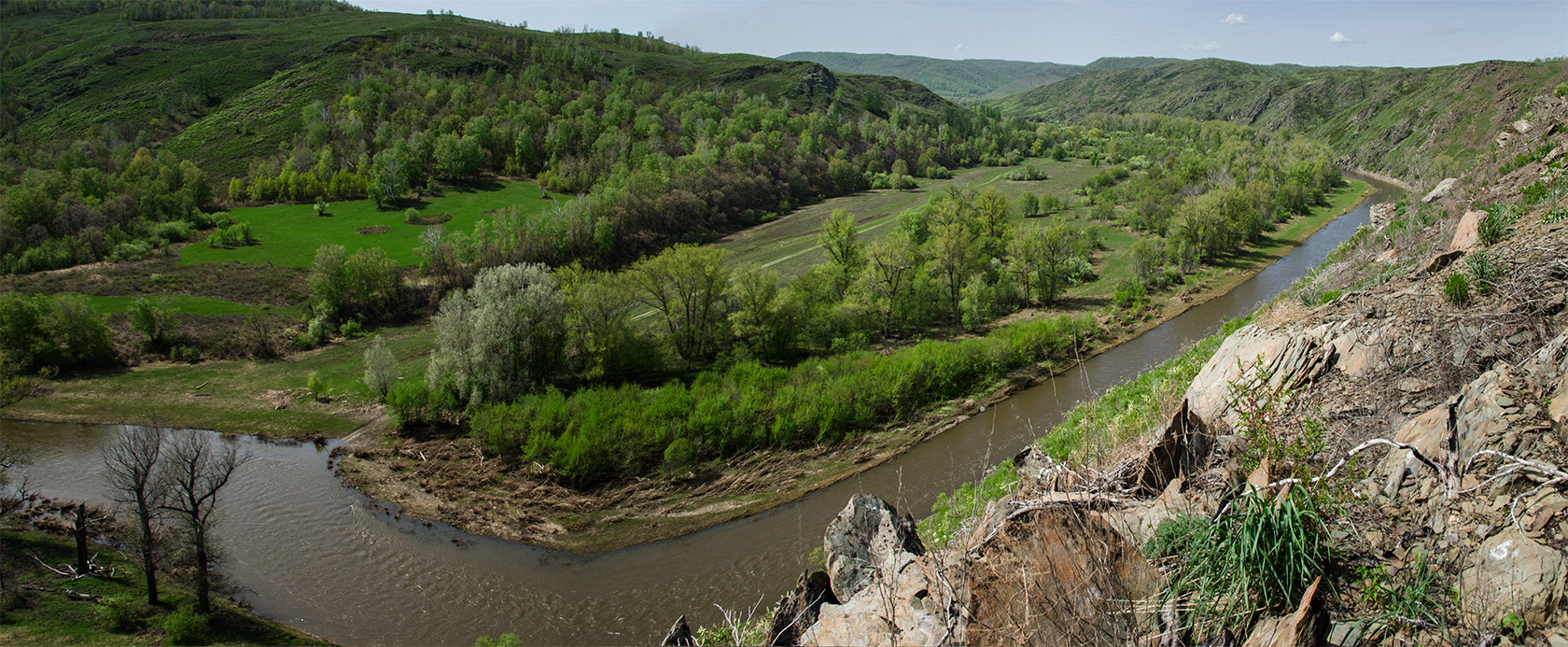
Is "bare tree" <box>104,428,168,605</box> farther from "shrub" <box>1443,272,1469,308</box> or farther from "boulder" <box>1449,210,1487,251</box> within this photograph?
"boulder" <box>1449,210,1487,251</box>

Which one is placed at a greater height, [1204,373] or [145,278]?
[1204,373]

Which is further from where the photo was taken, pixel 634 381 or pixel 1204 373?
pixel 634 381

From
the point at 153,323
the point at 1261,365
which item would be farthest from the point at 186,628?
the point at 153,323

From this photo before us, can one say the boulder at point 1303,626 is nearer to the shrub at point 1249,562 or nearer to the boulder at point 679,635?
the shrub at point 1249,562

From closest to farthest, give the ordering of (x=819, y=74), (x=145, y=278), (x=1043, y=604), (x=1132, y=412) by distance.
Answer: (x=1043, y=604), (x=1132, y=412), (x=145, y=278), (x=819, y=74)

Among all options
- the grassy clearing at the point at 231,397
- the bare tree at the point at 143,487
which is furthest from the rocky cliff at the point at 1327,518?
the grassy clearing at the point at 231,397

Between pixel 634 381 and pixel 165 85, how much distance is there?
11255cm

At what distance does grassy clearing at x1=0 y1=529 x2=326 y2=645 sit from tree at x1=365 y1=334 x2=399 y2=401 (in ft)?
46.3

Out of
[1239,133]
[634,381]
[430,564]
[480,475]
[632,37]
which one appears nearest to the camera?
[430,564]

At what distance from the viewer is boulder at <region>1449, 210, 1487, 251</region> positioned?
41.6ft

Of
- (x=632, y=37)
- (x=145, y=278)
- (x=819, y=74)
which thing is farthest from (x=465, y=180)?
(x=632, y=37)

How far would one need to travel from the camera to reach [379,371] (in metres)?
36.8

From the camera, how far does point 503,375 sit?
33.2 m

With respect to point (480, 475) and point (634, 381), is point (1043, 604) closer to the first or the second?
point (480, 475)
